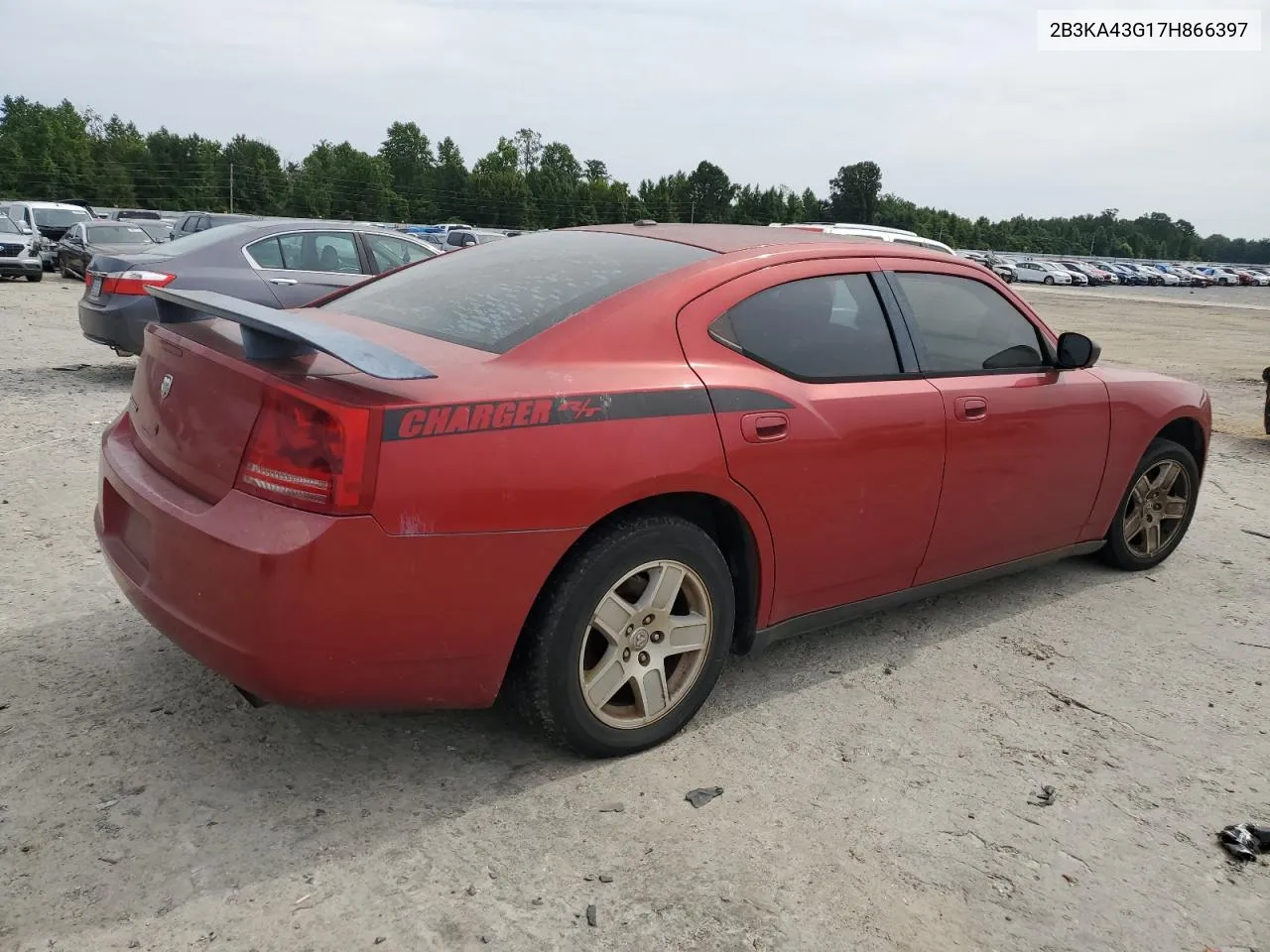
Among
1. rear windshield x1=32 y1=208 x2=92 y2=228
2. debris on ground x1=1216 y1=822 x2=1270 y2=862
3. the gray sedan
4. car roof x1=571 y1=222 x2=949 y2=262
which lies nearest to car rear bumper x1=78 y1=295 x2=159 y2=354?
the gray sedan

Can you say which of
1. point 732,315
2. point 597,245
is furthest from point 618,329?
point 597,245

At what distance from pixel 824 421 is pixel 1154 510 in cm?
262

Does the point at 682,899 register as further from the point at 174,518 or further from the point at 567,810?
the point at 174,518

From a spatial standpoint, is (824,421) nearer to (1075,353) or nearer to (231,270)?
(1075,353)

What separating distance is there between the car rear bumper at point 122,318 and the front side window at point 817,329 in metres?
6.37

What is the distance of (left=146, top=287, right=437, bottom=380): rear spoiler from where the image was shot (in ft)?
7.64

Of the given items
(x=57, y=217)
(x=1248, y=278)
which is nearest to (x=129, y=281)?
(x=57, y=217)

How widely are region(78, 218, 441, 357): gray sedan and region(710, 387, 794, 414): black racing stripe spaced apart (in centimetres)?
549

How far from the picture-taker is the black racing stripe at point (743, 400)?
296cm

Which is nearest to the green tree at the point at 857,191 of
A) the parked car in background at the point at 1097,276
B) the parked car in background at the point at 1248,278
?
the parked car in background at the point at 1097,276

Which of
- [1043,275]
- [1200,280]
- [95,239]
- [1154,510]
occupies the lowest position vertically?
[1154,510]

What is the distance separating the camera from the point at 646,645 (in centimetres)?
293

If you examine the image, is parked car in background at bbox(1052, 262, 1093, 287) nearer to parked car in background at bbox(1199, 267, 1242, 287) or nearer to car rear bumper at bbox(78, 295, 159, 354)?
parked car in background at bbox(1199, 267, 1242, 287)

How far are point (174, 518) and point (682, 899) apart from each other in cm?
158
